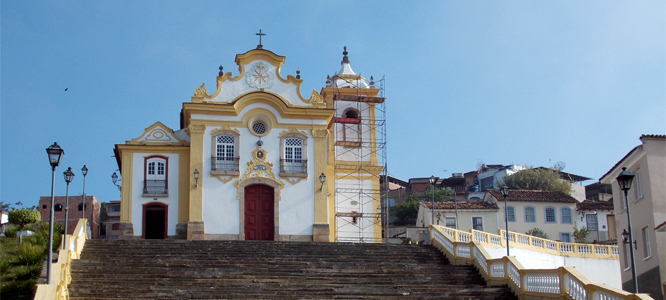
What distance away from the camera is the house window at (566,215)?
158ft

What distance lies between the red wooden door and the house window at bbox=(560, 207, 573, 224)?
23662mm

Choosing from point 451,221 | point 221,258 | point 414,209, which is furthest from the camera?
point 414,209

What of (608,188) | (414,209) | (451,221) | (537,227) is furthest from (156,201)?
(608,188)

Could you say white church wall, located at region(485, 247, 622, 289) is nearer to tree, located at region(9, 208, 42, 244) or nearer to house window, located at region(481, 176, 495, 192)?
tree, located at region(9, 208, 42, 244)

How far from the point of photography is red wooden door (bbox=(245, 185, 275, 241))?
3262cm

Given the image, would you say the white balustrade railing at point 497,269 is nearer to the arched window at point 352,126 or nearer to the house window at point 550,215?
the arched window at point 352,126

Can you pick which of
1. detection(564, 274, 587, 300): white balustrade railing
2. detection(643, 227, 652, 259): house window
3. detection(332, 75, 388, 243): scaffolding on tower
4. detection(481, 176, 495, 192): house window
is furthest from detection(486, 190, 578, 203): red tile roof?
detection(564, 274, 587, 300): white balustrade railing

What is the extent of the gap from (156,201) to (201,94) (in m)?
5.30

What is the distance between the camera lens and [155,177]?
3309cm

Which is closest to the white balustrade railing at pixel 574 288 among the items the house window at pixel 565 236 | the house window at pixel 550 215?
the house window at pixel 550 215

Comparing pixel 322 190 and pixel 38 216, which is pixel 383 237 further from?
pixel 38 216

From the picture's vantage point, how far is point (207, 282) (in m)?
20.2

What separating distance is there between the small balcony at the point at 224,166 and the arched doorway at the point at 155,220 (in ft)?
9.11

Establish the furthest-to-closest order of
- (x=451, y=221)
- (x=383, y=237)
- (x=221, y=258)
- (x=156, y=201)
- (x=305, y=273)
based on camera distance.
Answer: (x=451, y=221) → (x=383, y=237) → (x=156, y=201) → (x=221, y=258) → (x=305, y=273)
